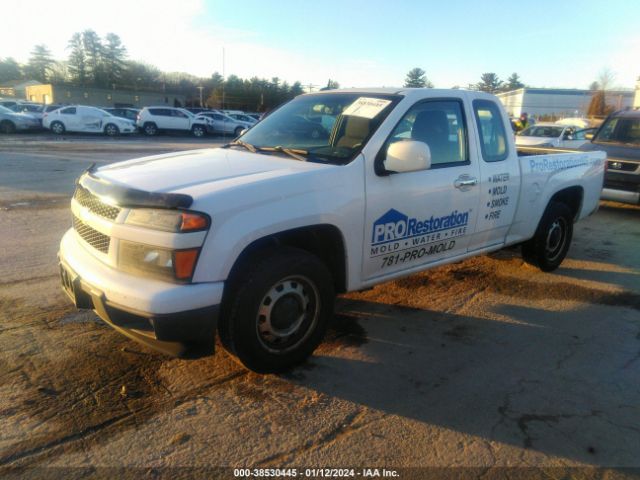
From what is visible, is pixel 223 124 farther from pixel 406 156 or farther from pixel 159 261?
pixel 159 261

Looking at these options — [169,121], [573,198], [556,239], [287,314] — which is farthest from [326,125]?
[169,121]

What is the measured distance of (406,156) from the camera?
3.42 metres

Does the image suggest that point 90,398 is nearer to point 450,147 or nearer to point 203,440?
point 203,440

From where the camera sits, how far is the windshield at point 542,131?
16125 mm

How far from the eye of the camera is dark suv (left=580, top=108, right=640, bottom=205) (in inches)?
355

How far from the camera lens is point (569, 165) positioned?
5.61m

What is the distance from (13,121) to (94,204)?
26.8 metres

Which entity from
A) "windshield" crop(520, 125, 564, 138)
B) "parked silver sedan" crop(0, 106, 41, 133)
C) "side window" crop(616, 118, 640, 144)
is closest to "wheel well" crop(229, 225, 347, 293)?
"side window" crop(616, 118, 640, 144)

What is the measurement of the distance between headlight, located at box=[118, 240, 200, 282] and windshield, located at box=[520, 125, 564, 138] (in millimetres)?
15799

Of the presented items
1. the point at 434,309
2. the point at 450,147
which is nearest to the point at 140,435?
the point at 434,309

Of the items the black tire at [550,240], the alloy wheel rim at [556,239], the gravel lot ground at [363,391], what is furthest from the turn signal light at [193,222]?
the alloy wheel rim at [556,239]

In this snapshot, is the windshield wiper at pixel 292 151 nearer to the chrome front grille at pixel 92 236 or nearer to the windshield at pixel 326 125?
the windshield at pixel 326 125

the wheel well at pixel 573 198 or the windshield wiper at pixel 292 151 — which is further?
the wheel well at pixel 573 198

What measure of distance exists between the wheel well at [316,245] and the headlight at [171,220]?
413 millimetres
